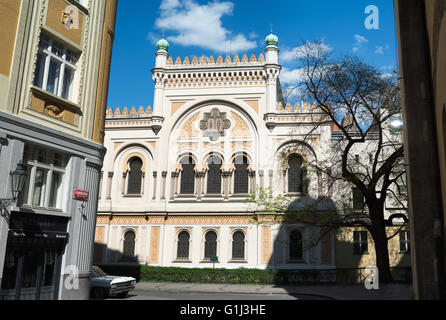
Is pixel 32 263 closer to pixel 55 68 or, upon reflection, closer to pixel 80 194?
pixel 80 194

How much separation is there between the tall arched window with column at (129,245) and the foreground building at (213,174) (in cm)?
8

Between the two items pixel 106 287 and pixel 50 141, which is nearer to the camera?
pixel 50 141

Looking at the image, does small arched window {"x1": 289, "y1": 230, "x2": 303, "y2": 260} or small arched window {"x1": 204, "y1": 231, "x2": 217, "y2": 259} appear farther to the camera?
small arched window {"x1": 204, "y1": 231, "x2": 217, "y2": 259}

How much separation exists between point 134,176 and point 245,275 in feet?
40.0

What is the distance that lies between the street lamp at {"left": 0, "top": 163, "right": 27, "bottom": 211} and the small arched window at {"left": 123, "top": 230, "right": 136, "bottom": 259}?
21.3 m

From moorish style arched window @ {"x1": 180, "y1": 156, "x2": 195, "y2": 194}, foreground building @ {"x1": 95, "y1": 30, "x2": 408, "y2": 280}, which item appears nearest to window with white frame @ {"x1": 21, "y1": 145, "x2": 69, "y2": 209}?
foreground building @ {"x1": 95, "y1": 30, "x2": 408, "y2": 280}

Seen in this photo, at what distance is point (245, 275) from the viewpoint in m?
28.4

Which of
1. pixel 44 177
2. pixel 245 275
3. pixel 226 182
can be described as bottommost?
pixel 245 275

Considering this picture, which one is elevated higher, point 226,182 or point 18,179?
point 226,182

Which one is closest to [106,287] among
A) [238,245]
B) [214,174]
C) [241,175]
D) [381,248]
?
[381,248]

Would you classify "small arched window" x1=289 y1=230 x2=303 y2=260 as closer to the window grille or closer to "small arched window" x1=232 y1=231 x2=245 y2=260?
"small arched window" x1=232 y1=231 x2=245 y2=260

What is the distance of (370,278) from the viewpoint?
92.9 ft

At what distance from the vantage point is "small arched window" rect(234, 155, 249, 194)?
32406 mm
